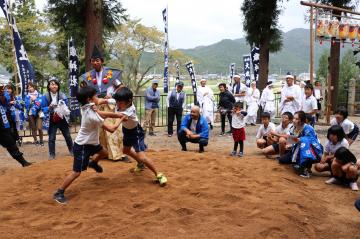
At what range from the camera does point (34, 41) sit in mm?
19562

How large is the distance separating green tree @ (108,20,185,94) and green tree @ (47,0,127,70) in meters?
11.6

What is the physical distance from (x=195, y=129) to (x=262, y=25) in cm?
814

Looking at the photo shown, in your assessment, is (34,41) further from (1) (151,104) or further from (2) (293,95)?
(2) (293,95)

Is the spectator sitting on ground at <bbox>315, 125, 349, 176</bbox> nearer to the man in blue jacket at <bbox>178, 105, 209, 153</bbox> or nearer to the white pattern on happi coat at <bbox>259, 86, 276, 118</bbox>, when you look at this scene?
the man in blue jacket at <bbox>178, 105, 209, 153</bbox>

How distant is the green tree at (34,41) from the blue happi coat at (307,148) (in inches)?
646

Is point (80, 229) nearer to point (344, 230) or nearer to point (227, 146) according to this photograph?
point (344, 230)

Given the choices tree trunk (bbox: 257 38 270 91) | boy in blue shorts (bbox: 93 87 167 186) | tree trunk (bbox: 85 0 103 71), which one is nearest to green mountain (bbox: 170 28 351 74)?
tree trunk (bbox: 257 38 270 91)

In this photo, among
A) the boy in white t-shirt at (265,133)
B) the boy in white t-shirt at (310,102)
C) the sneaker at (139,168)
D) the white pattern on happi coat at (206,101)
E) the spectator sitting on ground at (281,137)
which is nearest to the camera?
the sneaker at (139,168)

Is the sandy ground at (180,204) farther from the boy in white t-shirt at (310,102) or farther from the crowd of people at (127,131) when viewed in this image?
the boy in white t-shirt at (310,102)

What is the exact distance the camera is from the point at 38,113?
9406 mm

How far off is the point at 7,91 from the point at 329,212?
7589mm

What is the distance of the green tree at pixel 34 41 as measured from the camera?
61.6ft

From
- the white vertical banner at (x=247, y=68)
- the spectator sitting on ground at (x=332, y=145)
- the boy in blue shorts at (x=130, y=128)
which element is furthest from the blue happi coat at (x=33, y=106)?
the white vertical banner at (x=247, y=68)

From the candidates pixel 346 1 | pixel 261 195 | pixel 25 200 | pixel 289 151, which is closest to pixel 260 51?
pixel 346 1
